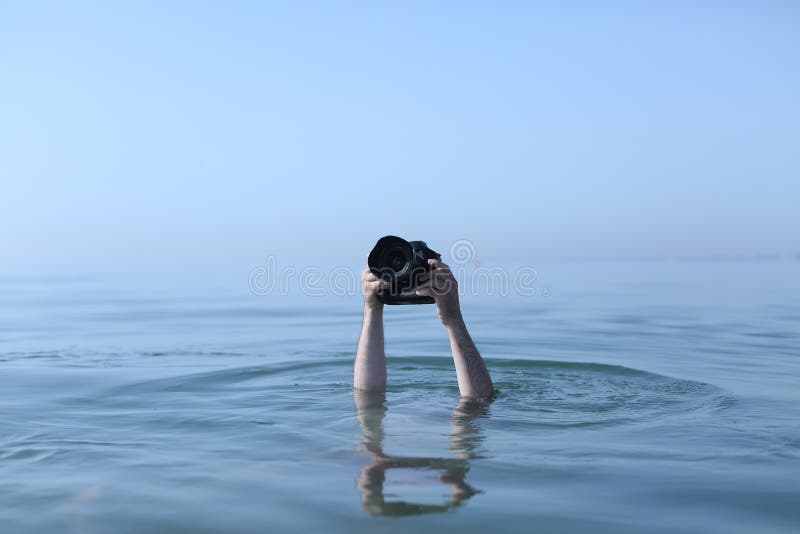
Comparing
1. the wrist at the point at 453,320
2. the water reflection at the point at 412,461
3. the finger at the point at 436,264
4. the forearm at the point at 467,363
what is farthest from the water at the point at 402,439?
the finger at the point at 436,264

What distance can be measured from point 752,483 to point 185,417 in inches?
143

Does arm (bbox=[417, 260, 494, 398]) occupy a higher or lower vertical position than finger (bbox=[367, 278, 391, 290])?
lower

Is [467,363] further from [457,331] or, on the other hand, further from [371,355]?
[371,355]

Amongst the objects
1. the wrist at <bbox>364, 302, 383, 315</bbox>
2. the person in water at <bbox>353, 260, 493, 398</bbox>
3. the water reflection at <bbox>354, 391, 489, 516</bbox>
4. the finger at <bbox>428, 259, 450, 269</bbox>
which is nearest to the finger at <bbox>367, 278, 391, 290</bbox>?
the person in water at <bbox>353, 260, 493, 398</bbox>

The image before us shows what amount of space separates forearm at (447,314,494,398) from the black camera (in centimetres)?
28

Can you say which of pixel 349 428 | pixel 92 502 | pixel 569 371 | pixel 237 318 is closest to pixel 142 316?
pixel 237 318

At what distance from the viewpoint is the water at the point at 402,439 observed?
3.43 metres

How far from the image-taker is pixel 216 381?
7.30 meters

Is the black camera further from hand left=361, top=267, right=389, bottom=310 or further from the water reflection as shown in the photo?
the water reflection

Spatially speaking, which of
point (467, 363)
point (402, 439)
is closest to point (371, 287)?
point (467, 363)

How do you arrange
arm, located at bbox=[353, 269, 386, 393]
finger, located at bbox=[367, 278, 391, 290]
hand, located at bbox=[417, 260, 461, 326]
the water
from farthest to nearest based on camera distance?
1. arm, located at bbox=[353, 269, 386, 393]
2. finger, located at bbox=[367, 278, 391, 290]
3. hand, located at bbox=[417, 260, 461, 326]
4. the water

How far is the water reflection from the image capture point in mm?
3463

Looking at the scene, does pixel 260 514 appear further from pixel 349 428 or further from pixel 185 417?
pixel 185 417

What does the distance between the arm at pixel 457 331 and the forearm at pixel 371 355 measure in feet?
1.45
